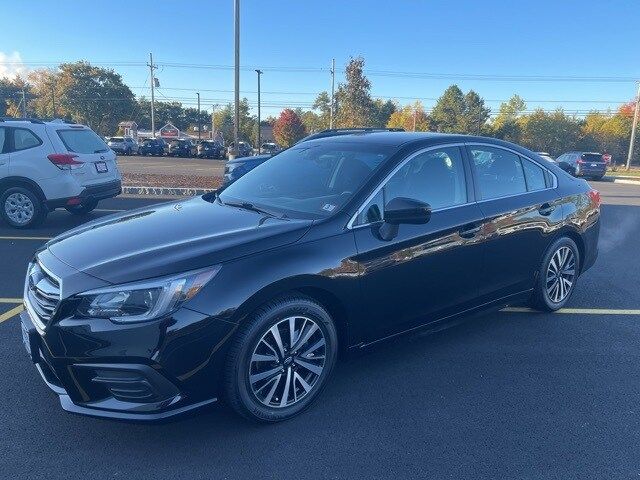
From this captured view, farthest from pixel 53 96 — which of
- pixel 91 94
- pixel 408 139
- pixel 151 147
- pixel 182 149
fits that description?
pixel 408 139

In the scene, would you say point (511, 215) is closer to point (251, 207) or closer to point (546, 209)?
point (546, 209)

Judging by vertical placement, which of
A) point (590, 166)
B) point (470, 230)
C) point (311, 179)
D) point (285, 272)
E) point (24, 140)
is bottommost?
point (285, 272)

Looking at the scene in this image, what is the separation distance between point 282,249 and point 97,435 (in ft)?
4.83

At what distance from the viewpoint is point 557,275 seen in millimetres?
4762

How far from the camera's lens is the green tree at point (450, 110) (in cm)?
7488

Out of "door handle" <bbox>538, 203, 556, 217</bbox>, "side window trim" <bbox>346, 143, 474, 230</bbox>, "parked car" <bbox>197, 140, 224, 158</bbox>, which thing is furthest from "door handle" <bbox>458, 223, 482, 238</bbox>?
"parked car" <bbox>197, 140, 224, 158</bbox>

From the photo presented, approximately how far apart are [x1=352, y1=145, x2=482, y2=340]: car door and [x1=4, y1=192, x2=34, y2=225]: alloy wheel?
7.16 metres

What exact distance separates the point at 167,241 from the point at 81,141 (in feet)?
22.3

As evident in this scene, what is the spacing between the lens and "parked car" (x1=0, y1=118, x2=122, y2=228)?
8297 mm

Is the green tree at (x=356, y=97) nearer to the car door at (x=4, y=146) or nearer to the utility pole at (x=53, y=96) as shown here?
the car door at (x=4, y=146)

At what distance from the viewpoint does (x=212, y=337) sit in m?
2.65

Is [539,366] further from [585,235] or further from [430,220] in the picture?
[585,235]

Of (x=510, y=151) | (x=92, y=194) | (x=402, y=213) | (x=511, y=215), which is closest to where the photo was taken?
(x=402, y=213)

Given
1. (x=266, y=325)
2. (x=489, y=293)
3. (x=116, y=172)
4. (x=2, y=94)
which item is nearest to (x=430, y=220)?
(x=489, y=293)
